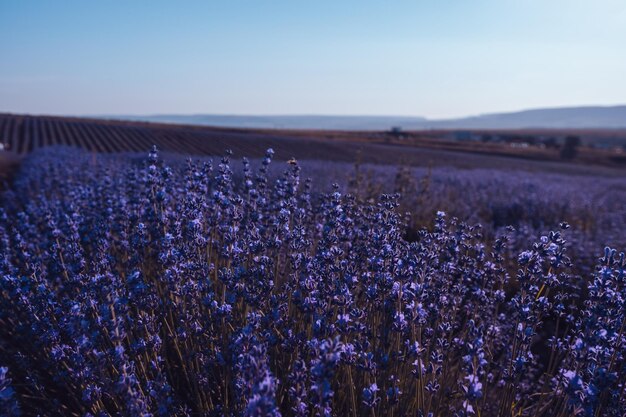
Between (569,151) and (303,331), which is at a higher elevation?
(303,331)

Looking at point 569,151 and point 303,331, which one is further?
point 569,151

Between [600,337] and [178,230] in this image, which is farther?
[178,230]

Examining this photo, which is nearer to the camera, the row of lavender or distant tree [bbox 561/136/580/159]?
the row of lavender

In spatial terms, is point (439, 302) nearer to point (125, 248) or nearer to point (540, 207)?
point (125, 248)

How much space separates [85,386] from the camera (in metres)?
2.22

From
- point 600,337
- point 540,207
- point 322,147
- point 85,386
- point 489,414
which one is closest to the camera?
point 600,337

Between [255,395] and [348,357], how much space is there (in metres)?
0.60

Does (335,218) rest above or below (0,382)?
above

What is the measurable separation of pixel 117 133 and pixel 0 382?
99.3ft

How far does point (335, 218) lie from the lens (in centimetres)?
278

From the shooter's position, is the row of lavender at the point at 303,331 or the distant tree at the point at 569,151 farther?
the distant tree at the point at 569,151

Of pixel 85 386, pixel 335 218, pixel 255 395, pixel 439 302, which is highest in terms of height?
pixel 335 218

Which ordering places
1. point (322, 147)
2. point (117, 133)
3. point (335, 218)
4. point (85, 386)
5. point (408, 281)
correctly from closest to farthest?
1. point (85, 386)
2. point (408, 281)
3. point (335, 218)
4. point (322, 147)
5. point (117, 133)

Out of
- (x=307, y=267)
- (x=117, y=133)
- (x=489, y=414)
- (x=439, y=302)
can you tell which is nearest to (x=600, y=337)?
(x=439, y=302)
